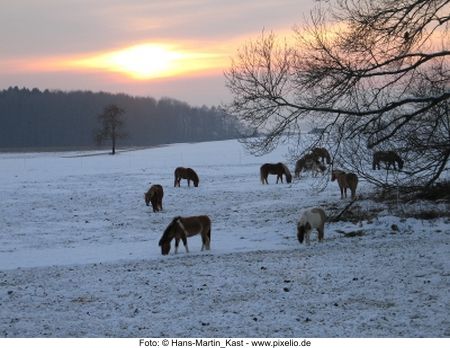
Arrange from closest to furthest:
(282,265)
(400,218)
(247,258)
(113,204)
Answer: (282,265) < (247,258) < (400,218) < (113,204)

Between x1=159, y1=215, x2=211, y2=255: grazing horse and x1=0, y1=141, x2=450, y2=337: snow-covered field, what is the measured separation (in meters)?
0.47

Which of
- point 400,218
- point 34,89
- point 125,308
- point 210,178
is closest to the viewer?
point 125,308

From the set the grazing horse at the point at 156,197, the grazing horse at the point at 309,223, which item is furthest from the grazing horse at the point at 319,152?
the grazing horse at the point at 156,197

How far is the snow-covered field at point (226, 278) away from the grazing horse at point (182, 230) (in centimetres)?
47

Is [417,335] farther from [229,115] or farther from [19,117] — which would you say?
[19,117]

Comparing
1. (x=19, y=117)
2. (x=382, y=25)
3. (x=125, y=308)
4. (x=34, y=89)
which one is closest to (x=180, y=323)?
(x=125, y=308)

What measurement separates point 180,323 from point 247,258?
532 cm

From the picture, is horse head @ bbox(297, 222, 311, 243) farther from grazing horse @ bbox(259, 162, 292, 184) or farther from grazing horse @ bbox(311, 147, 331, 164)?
grazing horse @ bbox(259, 162, 292, 184)

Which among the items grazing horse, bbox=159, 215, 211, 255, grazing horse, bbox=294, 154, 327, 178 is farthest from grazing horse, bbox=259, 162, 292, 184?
grazing horse, bbox=159, 215, 211, 255

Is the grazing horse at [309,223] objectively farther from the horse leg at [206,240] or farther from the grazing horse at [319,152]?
the grazing horse at [319,152]

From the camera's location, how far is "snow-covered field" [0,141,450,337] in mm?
7996

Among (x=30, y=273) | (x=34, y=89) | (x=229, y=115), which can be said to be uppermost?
(x=34, y=89)

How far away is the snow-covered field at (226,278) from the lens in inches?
315

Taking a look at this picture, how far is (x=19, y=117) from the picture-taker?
6535 inches
